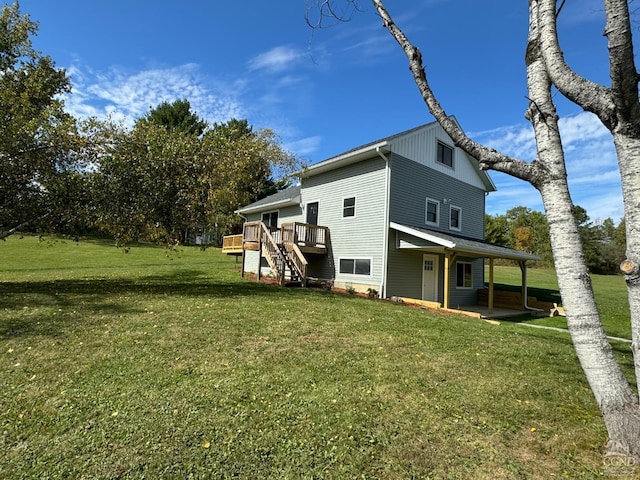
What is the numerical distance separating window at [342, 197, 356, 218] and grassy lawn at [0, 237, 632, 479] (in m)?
8.14

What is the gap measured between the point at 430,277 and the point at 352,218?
3.94 m

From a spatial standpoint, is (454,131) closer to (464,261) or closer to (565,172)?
(565,172)

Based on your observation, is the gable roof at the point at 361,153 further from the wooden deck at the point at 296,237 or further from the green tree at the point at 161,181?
the green tree at the point at 161,181

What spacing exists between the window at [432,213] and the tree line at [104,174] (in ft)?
25.0

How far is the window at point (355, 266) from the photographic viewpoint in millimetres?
14016

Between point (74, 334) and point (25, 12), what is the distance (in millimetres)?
15307

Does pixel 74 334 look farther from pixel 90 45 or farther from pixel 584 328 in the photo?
pixel 90 45

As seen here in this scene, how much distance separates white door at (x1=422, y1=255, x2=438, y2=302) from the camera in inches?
577

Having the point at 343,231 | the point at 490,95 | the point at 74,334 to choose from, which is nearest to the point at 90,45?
the point at 74,334

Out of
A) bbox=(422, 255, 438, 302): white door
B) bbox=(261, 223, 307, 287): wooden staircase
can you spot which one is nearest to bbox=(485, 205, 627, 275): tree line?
bbox=(422, 255, 438, 302): white door

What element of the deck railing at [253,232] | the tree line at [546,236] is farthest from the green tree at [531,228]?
the deck railing at [253,232]

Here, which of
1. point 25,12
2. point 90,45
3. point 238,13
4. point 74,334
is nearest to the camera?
point 74,334

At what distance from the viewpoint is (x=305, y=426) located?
3398 mm

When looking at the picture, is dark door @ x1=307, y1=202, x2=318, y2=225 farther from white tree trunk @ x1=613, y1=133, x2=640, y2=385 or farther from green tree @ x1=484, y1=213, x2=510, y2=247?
green tree @ x1=484, y1=213, x2=510, y2=247
